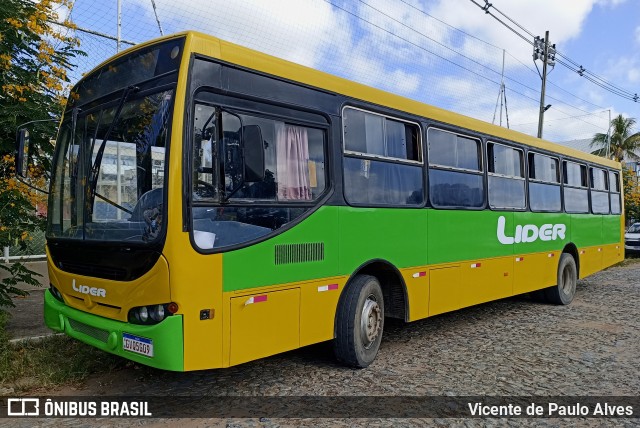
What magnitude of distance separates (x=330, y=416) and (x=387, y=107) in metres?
3.43

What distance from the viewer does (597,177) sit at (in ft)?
37.8

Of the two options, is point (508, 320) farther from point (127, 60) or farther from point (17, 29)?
point (17, 29)

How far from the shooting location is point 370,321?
5453 millimetres

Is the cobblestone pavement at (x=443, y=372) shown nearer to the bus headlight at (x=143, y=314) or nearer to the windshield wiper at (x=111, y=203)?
the bus headlight at (x=143, y=314)

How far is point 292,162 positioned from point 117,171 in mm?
1518

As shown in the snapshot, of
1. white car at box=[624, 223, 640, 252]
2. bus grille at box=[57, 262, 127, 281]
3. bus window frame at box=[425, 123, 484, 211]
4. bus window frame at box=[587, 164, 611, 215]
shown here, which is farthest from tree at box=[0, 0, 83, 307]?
white car at box=[624, 223, 640, 252]

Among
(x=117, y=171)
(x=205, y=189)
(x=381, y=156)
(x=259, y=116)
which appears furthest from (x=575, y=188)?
(x=117, y=171)

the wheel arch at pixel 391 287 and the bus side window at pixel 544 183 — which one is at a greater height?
the bus side window at pixel 544 183

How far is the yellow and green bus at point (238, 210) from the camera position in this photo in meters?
3.86

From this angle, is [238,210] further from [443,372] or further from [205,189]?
[443,372]

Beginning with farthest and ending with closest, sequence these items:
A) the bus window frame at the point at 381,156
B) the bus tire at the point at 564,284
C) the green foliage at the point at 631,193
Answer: the green foliage at the point at 631,193 < the bus tire at the point at 564,284 < the bus window frame at the point at 381,156

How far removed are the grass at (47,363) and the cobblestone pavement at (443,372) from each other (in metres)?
0.20

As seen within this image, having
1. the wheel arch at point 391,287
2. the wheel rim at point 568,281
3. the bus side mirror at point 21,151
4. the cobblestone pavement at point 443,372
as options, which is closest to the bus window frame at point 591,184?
the wheel rim at point 568,281

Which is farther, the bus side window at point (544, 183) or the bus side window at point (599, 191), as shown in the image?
the bus side window at point (599, 191)
